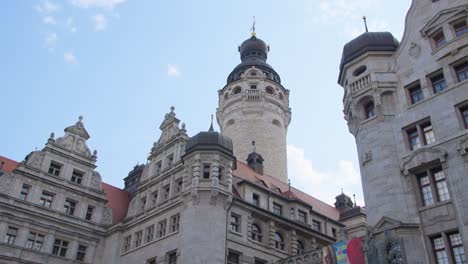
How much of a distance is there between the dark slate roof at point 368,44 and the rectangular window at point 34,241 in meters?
27.1

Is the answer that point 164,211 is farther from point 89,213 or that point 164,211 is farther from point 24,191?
point 24,191

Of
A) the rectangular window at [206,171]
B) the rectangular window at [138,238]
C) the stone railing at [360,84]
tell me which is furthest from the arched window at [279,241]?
the stone railing at [360,84]

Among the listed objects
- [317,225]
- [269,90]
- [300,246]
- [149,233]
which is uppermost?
[269,90]

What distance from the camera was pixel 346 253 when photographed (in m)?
25.2

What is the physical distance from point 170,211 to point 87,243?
Result: 9.63 m

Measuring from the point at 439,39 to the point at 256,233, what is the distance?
18.8m

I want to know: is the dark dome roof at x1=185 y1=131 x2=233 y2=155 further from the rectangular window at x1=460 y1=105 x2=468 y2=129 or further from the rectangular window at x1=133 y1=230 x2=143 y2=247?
the rectangular window at x1=460 y1=105 x2=468 y2=129

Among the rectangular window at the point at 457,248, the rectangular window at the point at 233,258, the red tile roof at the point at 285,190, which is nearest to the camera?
the rectangular window at the point at 457,248

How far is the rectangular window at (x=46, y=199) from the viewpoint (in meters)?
39.5

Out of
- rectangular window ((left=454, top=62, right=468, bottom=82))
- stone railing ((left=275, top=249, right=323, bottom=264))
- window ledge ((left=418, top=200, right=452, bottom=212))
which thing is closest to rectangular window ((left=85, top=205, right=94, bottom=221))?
stone railing ((left=275, top=249, right=323, bottom=264))

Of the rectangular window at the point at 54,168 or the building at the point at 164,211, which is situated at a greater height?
the rectangular window at the point at 54,168

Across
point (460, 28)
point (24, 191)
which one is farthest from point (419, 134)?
point (24, 191)

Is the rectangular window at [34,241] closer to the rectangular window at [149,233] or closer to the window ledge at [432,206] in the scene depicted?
the rectangular window at [149,233]

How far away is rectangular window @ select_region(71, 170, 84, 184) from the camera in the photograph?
42.9 m
